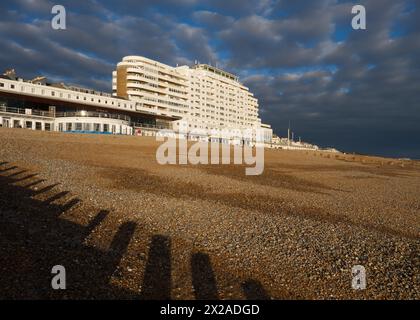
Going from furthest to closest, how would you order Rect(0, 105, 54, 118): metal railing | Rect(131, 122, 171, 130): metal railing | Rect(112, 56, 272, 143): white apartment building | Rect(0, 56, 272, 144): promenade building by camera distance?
Rect(112, 56, 272, 143): white apartment building
Rect(131, 122, 171, 130): metal railing
Rect(0, 56, 272, 144): promenade building
Rect(0, 105, 54, 118): metal railing

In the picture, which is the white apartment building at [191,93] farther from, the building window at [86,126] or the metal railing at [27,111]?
the building window at [86,126]

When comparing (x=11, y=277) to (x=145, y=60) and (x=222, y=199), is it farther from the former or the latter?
(x=145, y=60)

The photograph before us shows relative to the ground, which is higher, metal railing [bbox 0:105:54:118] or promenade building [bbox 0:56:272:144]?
promenade building [bbox 0:56:272:144]

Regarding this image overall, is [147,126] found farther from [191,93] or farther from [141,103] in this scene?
[191,93]

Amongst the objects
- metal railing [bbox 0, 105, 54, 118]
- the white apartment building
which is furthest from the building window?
the white apartment building

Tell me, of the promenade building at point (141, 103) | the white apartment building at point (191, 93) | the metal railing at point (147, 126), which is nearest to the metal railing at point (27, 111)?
the promenade building at point (141, 103)

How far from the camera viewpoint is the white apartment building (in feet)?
351

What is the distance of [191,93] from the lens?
5157 inches

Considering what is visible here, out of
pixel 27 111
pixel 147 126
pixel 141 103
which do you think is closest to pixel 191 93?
pixel 141 103

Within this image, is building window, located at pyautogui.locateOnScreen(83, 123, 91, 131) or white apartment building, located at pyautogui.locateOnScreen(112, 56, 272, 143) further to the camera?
white apartment building, located at pyautogui.locateOnScreen(112, 56, 272, 143)

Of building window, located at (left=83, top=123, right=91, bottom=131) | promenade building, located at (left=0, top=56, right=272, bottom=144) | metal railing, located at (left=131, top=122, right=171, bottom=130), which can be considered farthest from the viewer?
metal railing, located at (left=131, top=122, right=171, bottom=130)

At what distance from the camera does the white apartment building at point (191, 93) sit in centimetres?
10694

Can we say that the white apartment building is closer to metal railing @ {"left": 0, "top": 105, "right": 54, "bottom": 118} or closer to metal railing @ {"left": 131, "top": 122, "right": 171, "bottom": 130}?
metal railing @ {"left": 131, "top": 122, "right": 171, "bottom": 130}
